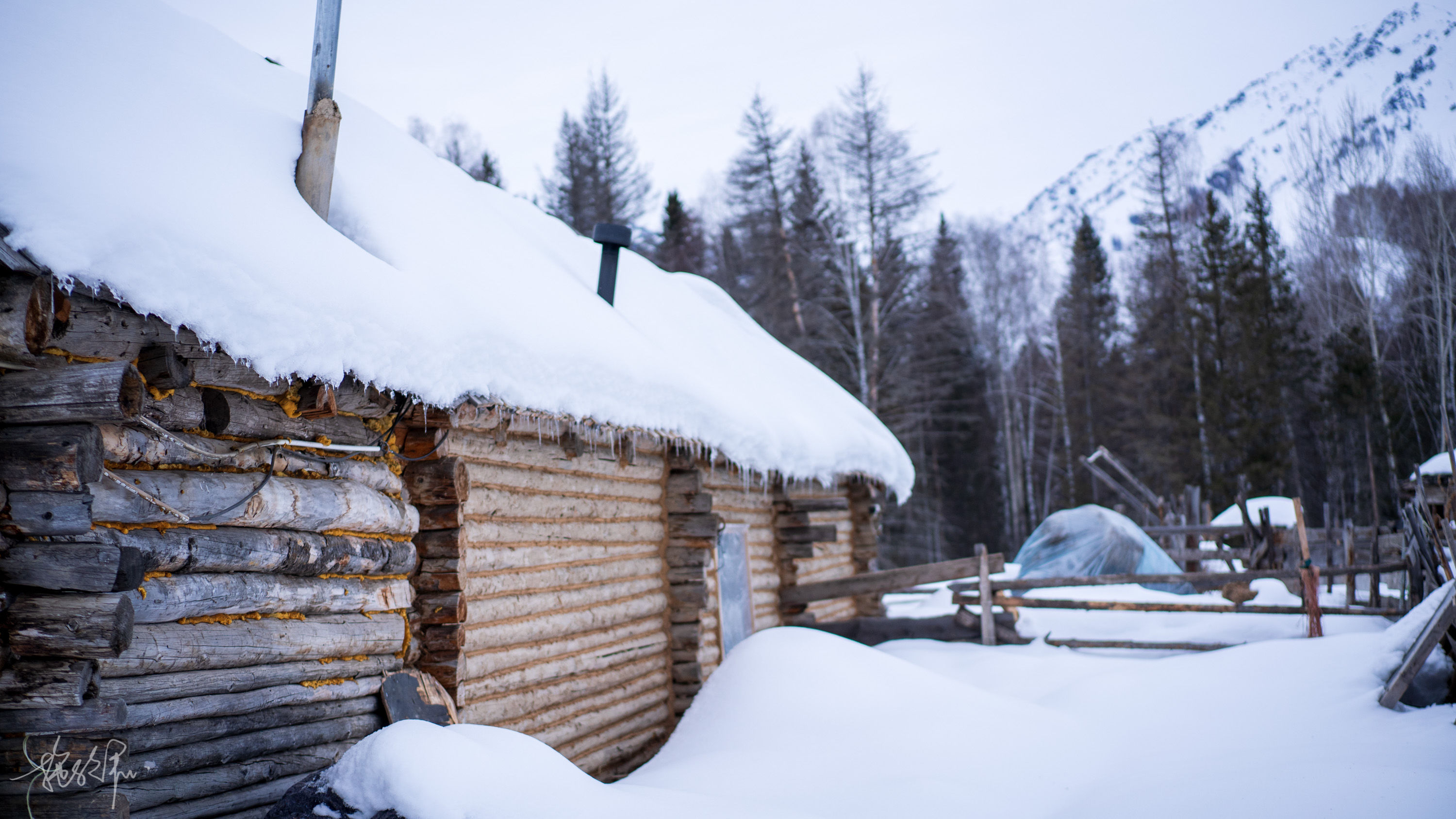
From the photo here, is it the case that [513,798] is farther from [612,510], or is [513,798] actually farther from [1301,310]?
[1301,310]

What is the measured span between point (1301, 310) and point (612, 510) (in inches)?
997

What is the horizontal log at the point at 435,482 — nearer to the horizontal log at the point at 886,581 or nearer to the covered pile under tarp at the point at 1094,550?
the horizontal log at the point at 886,581

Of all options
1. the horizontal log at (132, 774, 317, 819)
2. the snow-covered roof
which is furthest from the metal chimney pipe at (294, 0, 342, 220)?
the snow-covered roof

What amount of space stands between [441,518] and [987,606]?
6.71 meters

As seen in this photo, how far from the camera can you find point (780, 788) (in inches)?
211

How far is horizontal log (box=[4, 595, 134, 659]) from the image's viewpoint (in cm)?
317

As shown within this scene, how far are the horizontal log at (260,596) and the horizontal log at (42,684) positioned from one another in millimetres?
300

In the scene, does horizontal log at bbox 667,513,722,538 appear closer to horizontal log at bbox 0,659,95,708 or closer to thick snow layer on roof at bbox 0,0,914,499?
thick snow layer on roof at bbox 0,0,914,499

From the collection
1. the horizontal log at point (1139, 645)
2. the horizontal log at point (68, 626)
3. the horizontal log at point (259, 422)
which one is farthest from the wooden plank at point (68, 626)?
the horizontal log at point (1139, 645)

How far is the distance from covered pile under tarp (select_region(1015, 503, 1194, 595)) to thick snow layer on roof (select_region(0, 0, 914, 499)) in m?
9.25

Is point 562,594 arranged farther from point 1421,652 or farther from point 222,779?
point 1421,652

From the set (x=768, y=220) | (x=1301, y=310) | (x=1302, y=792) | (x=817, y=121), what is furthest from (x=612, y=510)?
(x=1301, y=310)

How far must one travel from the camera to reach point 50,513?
125 inches

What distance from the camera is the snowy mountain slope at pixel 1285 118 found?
20594 millimetres
